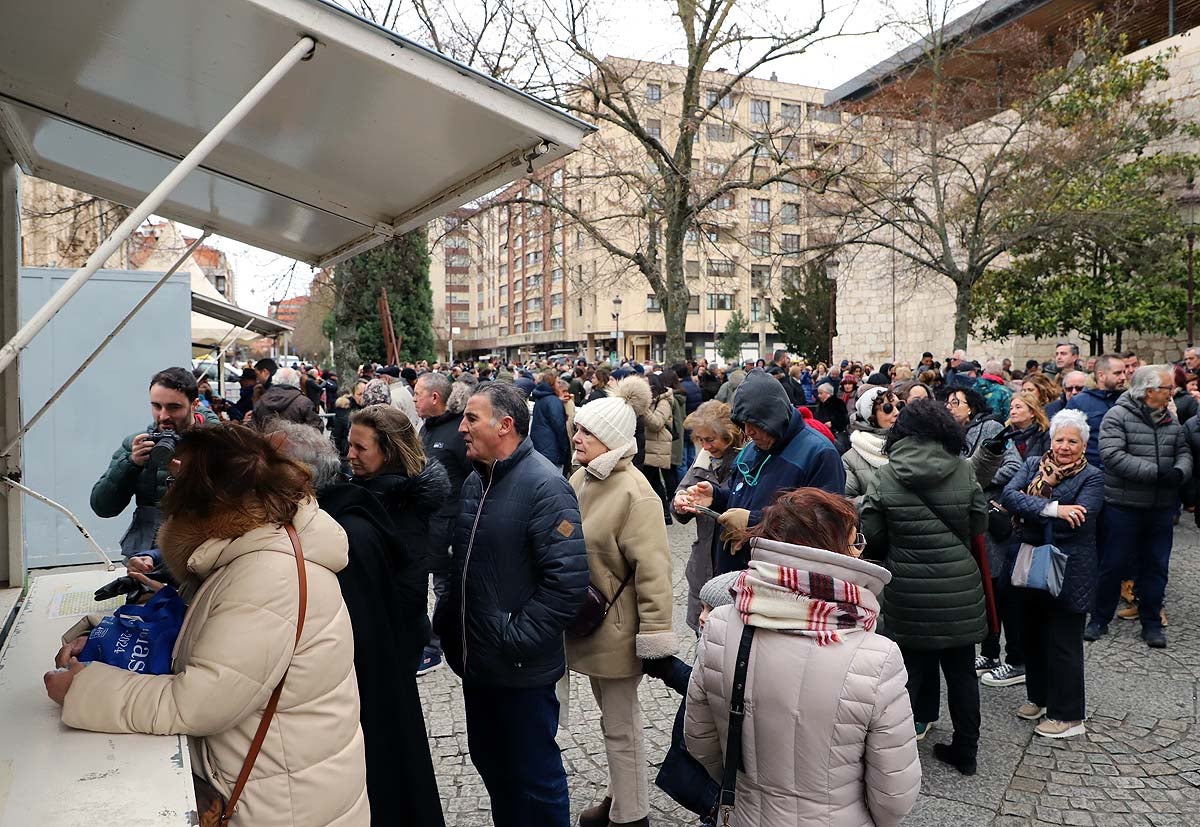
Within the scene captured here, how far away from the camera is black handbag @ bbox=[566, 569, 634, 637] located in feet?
10.8

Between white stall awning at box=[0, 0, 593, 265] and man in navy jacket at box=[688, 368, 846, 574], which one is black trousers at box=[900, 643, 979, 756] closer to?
man in navy jacket at box=[688, 368, 846, 574]

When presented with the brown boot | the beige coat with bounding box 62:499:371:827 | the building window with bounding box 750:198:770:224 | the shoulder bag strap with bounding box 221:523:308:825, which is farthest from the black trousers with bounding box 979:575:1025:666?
the building window with bounding box 750:198:770:224

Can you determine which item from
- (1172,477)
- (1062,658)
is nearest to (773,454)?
(1062,658)

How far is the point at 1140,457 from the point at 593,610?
4543 millimetres

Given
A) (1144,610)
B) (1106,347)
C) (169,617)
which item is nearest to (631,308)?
(1106,347)

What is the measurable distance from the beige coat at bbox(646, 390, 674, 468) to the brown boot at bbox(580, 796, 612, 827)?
5944 millimetres

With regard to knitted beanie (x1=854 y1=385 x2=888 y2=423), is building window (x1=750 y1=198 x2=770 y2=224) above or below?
above

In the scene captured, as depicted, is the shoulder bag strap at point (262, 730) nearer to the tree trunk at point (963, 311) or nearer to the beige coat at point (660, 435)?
the beige coat at point (660, 435)

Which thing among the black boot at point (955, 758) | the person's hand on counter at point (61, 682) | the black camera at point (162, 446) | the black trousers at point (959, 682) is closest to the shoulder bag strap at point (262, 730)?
the person's hand on counter at point (61, 682)

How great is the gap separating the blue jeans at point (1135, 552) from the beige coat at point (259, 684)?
18.4 feet

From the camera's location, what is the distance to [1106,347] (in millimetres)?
23000

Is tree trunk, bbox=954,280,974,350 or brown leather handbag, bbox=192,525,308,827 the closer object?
brown leather handbag, bbox=192,525,308,827

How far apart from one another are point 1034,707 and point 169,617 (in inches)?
174

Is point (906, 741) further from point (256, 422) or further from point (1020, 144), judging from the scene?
point (1020, 144)
